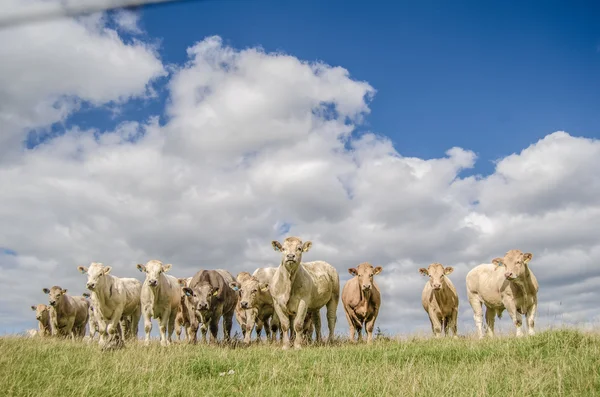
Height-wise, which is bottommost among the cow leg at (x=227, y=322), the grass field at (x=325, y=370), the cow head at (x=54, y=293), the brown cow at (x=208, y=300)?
the grass field at (x=325, y=370)

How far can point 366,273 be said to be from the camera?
18.8m

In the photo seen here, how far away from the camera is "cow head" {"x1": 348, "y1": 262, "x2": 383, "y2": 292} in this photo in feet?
60.5

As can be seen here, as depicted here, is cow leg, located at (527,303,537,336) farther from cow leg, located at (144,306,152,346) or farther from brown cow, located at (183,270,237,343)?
cow leg, located at (144,306,152,346)

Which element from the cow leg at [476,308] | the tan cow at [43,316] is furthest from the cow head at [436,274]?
the tan cow at [43,316]

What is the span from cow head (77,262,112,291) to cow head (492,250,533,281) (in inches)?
500

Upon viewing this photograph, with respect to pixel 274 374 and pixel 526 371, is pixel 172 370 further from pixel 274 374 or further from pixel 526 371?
pixel 526 371

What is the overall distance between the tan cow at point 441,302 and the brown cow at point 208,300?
23.2ft

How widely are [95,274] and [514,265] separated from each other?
13.2 metres

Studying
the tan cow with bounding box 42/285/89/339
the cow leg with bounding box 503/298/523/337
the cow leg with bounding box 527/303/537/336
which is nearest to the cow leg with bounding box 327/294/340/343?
the cow leg with bounding box 503/298/523/337

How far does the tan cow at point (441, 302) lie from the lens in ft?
64.9

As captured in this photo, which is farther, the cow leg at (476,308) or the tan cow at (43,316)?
the tan cow at (43,316)

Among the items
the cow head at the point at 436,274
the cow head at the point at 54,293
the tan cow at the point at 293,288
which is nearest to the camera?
the tan cow at the point at 293,288

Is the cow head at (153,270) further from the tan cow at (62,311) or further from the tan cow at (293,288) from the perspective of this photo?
the tan cow at (62,311)

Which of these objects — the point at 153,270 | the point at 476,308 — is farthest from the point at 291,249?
the point at 476,308
